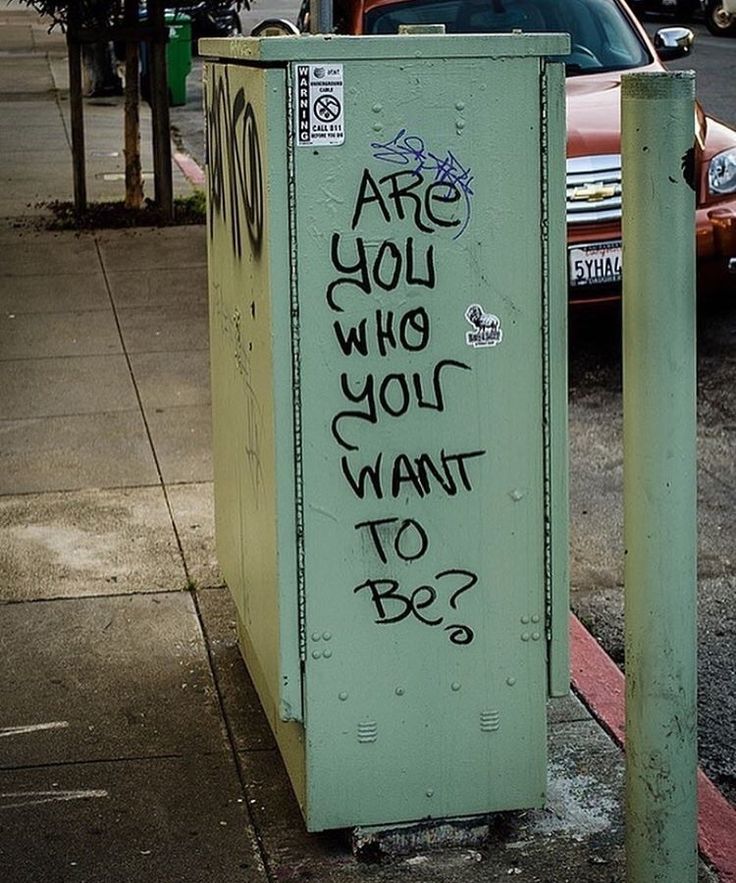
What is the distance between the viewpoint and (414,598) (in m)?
3.87

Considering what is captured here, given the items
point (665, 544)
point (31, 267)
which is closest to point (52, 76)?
point (31, 267)

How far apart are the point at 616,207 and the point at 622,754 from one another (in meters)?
4.71

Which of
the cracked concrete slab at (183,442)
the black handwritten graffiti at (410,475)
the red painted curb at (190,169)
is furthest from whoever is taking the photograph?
the red painted curb at (190,169)

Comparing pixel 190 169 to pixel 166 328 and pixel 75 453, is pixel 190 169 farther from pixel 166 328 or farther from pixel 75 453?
pixel 75 453

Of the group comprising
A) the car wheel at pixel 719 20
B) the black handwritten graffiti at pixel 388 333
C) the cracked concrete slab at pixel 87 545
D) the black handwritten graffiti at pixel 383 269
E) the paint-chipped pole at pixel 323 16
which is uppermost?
the car wheel at pixel 719 20

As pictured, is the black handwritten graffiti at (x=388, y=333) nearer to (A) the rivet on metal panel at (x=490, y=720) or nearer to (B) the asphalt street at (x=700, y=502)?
(A) the rivet on metal panel at (x=490, y=720)

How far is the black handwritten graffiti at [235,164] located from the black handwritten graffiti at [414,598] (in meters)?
0.81

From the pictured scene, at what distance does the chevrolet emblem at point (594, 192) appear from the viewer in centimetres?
877

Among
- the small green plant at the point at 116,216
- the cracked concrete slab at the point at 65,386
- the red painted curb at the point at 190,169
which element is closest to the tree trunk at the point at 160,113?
the small green plant at the point at 116,216

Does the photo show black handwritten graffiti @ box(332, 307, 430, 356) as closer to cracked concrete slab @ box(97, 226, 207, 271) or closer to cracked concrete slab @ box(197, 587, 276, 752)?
cracked concrete slab @ box(197, 587, 276, 752)

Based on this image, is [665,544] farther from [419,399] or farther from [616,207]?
[616,207]

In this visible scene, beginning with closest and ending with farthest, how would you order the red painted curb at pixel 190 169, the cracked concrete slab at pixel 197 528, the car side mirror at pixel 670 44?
the cracked concrete slab at pixel 197 528 → the car side mirror at pixel 670 44 → the red painted curb at pixel 190 169

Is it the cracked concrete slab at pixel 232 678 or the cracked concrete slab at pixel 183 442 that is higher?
the cracked concrete slab at pixel 183 442

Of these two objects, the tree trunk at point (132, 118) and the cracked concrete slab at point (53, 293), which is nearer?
the cracked concrete slab at point (53, 293)
